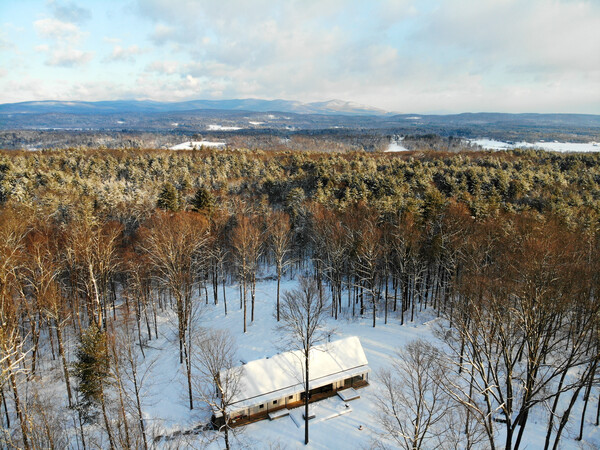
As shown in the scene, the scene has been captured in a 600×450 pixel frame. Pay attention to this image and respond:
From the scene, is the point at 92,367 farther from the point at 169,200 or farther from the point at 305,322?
the point at 169,200

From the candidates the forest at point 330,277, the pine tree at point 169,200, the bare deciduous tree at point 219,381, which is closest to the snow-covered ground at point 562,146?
the forest at point 330,277

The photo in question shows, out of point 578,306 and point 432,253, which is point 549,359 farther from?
point 432,253

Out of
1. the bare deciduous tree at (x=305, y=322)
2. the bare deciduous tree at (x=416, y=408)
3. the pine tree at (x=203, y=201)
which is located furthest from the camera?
the pine tree at (x=203, y=201)

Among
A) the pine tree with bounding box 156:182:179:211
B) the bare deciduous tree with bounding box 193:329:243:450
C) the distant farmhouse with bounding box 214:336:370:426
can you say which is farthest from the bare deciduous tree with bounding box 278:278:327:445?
the pine tree with bounding box 156:182:179:211

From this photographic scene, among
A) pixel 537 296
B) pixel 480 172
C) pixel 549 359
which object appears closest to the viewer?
pixel 537 296

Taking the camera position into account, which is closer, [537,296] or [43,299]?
[537,296]

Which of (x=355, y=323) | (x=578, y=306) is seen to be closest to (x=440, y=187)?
(x=355, y=323)

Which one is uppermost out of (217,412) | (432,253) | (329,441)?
(432,253)

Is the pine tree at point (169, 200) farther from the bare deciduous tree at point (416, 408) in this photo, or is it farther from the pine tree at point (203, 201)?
the bare deciduous tree at point (416, 408)

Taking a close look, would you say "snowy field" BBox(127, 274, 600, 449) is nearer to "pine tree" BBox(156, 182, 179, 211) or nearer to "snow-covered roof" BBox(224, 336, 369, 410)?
"snow-covered roof" BBox(224, 336, 369, 410)
